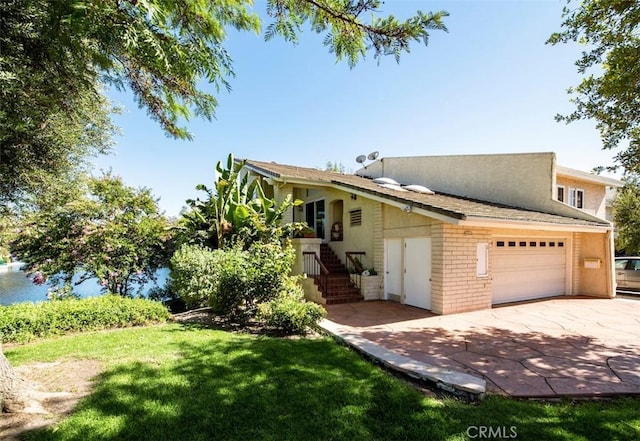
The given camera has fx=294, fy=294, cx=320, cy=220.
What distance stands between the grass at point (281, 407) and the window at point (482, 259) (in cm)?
582

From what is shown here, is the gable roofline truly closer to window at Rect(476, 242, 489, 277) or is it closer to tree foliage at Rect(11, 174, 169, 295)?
window at Rect(476, 242, 489, 277)

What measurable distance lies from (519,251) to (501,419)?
9970 millimetres

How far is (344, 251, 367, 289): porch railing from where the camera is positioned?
39.0 ft

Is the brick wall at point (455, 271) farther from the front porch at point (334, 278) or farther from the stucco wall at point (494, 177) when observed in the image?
the stucco wall at point (494, 177)

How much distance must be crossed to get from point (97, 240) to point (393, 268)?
1110 centimetres

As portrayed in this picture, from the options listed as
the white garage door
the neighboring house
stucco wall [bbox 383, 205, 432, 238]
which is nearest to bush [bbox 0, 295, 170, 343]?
the neighboring house

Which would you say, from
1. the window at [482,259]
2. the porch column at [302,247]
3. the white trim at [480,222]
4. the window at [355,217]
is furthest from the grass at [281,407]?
the window at [355,217]

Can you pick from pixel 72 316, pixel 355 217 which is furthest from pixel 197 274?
pixel 355 217

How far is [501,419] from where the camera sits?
12.0ft

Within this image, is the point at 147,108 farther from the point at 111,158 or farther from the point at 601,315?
the point at 601,315

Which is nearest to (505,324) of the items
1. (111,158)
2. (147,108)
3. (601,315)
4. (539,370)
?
(539,370)

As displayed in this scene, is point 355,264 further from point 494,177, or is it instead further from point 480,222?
point 494,177

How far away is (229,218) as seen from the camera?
12.0m

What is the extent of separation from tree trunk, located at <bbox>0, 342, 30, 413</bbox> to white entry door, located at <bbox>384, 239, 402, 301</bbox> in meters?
9.82
